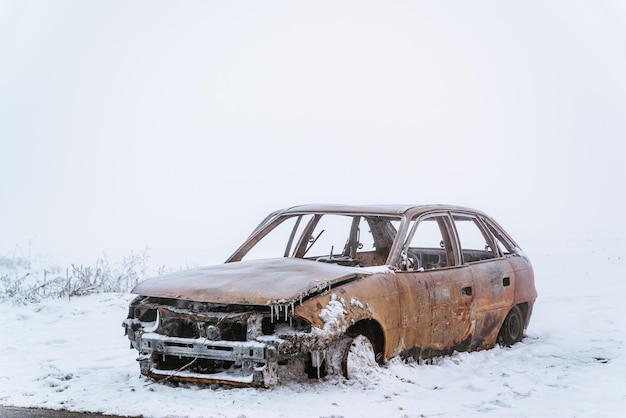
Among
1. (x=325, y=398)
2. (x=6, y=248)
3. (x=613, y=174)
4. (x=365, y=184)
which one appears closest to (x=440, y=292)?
(x=325, y=398)

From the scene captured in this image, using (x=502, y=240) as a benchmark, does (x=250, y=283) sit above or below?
below

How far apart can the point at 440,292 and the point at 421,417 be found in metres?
1.99

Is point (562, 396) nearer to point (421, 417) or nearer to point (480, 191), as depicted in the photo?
point (421, 417)

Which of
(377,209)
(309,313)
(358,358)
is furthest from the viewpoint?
(377,209)

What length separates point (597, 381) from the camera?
6141mm

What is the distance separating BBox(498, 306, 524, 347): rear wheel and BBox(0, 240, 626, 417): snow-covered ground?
15cm

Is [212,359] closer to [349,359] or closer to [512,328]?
[349,359]

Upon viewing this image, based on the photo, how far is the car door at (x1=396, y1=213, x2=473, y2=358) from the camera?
20.9 ft

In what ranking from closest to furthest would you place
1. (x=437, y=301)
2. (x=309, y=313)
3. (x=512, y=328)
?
(x=309, y=313) → (x=437, y=301) → (x=512, y=328)

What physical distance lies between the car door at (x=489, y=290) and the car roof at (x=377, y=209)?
0.31m

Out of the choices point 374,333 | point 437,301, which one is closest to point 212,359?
point 374,333

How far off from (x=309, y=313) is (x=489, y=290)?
110 inches

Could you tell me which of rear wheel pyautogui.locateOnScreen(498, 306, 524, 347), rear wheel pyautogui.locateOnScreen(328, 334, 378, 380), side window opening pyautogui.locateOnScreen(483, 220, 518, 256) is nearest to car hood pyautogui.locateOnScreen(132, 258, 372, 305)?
rear wheel pyautogui.locateOnScreen(328, 334, 378, 380)

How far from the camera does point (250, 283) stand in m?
5.64
